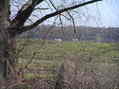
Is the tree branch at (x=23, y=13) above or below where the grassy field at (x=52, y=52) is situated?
above

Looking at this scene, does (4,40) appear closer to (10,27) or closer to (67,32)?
(10,27)

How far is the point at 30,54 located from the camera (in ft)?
25.1

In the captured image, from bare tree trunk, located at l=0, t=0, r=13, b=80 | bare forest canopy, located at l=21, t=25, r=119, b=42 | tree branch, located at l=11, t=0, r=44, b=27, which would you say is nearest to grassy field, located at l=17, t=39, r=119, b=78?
bare forest canopy, located at l=21, t=25, r=119, b=42

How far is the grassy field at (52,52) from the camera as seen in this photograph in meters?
7.50

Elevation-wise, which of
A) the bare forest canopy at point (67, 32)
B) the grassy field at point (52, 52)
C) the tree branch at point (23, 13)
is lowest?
the grassy field at point (52, 52)

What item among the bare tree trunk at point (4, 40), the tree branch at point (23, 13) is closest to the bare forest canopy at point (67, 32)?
the tree branch at point (23, 13)

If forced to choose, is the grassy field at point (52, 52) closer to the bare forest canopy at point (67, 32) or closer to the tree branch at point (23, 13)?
the bare forest canopy at point (67, 32)

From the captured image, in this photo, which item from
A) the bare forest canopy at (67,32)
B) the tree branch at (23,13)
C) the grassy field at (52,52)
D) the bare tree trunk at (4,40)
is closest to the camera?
the bare tree trunk at (4,40)

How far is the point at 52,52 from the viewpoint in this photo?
10.3 metres

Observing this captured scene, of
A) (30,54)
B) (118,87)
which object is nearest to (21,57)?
(30,54)

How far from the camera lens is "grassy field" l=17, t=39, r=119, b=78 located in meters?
7.50

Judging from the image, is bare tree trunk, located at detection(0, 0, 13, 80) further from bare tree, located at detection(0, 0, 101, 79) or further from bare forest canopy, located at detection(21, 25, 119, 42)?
bare forest canopy, located at detection(21, 25, 119, 42)

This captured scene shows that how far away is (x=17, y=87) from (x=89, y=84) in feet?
8.30

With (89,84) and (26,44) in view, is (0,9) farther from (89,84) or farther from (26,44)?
A: (89,84)
